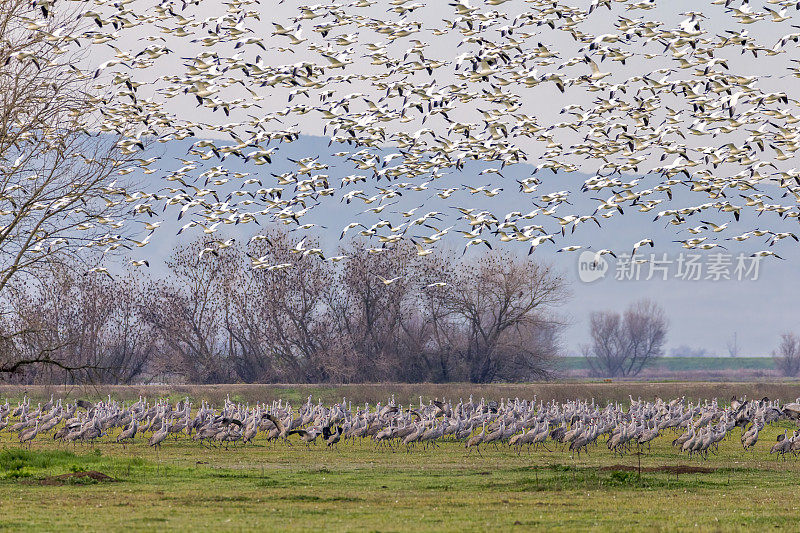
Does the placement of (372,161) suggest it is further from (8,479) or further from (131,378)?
(131,378)

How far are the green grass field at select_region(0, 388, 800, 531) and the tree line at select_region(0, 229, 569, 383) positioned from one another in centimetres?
3928

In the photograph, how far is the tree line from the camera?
75.3 m

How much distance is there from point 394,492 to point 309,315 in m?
53.0

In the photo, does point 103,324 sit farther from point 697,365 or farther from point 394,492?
point 697,365

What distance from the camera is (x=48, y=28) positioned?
1093 inches

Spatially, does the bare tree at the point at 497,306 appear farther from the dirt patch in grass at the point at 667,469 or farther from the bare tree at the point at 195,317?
the dirt patch in grass at the point at 667,469

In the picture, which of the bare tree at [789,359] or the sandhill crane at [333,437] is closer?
the sandhill crane at [333,437]

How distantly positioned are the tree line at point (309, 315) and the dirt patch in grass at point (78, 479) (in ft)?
158

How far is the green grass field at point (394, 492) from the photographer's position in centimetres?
1892

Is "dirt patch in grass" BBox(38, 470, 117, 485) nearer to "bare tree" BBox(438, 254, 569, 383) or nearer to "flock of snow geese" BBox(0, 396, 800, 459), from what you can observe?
"flock of snow geese" BBox(0, 396, 800, 459)

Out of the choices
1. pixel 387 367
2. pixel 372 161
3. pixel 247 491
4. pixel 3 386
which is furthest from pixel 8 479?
pixel 387 367

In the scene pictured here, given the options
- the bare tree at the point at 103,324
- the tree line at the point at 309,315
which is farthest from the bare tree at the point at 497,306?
the bare tree at the point at 103,324

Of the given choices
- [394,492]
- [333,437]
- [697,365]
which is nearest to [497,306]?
[333,437]

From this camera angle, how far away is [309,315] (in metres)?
76.6
